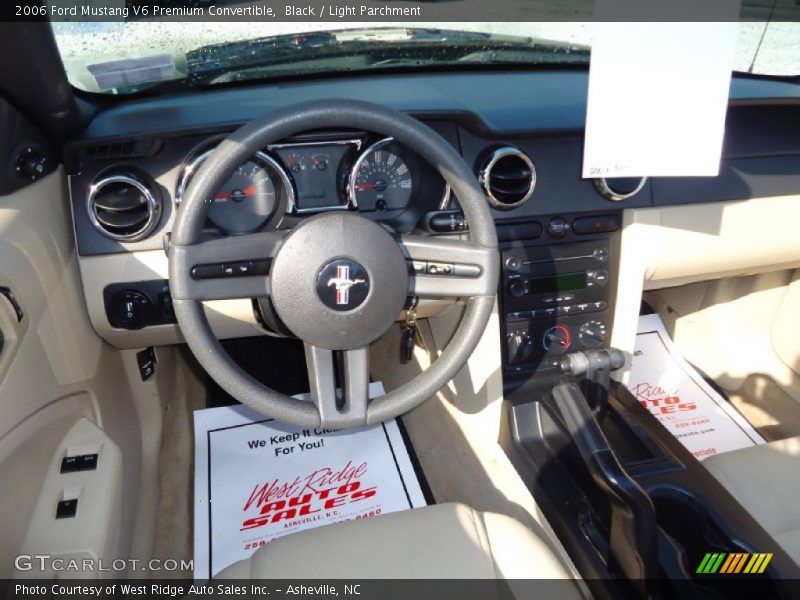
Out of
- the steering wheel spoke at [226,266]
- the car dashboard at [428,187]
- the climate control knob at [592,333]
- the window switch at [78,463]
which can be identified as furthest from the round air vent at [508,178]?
the window switch at [78,463]

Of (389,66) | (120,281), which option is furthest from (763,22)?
(120,281)

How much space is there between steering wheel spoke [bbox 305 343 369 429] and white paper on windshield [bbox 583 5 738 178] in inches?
23.5

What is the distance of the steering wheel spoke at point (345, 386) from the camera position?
1200mm

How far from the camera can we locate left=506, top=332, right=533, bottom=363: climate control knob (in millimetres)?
1687

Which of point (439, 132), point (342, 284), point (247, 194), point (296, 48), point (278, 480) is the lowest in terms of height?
point (278, 480)

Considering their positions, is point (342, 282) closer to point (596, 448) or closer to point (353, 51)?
point (596, 448)

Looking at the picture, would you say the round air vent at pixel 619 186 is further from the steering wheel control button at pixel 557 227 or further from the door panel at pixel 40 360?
the door panel at pixel 40 360

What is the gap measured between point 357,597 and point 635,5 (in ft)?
3.66

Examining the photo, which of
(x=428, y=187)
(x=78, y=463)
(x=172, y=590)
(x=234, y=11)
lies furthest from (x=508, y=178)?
(x=172, y=590)

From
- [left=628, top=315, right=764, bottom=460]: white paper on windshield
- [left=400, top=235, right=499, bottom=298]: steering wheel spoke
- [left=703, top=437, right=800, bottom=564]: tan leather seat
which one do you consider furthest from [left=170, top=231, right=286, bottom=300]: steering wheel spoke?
[left=628, top=315, right=764, bottom=460]: white paper on windshield

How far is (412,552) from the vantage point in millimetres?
1062

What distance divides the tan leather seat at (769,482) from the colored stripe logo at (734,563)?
0.13m

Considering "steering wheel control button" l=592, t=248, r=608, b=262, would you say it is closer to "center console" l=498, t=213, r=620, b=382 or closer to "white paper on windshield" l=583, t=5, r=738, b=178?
"center console" l=498, t=213, r=620, b=382

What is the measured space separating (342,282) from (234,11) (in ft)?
2.29
